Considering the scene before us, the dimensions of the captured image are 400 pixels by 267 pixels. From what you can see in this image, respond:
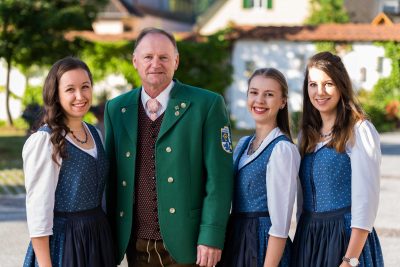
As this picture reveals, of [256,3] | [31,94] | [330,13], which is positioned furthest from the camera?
[256,3]

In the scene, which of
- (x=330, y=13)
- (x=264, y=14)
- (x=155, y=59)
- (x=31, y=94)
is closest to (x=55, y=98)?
(x=155, y=59)

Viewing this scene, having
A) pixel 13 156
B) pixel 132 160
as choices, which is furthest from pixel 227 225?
pixel 13 156

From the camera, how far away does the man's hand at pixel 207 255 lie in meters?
3.66

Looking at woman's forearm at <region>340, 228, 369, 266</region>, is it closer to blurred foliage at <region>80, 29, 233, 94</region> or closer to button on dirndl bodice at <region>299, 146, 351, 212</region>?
button on dirndl bodice at <region>299, 146, 351, 212</region>

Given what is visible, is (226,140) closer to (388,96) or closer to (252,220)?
(252,220)

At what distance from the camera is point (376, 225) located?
8.69 metres

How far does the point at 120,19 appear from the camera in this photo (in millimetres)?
37500

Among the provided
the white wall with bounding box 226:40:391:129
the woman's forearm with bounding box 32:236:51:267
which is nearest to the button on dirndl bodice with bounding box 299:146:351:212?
the woman's forearm with bounding box 32:236:51:267

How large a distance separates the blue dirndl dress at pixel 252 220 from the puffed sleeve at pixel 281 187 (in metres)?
0.08

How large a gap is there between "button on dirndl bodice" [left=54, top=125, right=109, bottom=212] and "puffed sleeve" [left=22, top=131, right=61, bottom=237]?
0.24ft

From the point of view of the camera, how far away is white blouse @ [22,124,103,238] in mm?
3514

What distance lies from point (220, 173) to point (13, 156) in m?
12.4

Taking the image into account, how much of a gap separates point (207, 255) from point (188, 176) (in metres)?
0.38

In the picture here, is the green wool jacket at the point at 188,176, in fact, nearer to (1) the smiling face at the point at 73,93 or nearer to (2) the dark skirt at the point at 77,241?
(2) the dark skirt at the point at 77,241
